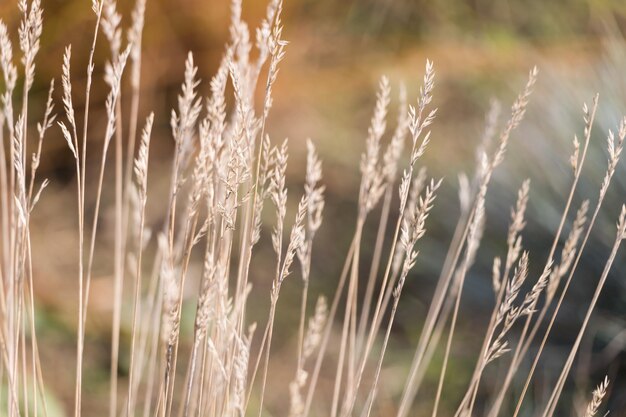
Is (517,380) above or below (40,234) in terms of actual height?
below

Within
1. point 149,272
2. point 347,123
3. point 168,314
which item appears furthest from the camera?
point 347,123

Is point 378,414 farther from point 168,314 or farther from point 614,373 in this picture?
point 168,314

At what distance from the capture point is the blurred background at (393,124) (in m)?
2.46

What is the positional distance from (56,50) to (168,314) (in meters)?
2.24

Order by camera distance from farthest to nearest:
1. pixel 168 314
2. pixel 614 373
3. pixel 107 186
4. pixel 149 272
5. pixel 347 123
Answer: pixel 347 123, pixel 107 186, pixel 149 272, pixel 614 373, pixel 168 314

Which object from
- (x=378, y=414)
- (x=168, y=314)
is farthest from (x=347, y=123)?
(x=168, y=314)

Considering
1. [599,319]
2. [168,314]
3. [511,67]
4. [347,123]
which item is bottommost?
[599,319]

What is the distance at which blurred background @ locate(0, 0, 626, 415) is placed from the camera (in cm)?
246

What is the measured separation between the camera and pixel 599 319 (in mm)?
2281

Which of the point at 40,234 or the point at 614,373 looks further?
the point at 40,234

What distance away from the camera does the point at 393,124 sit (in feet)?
12.4

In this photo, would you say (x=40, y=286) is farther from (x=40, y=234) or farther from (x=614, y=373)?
(x=614, y=373)

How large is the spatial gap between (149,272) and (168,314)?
2.18m

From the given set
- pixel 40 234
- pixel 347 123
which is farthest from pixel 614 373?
pixel 40 234
